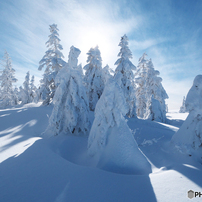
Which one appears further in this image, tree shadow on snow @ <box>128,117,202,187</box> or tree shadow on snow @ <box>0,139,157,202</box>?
tree shadow on snow @ <box>128,117,202,187</box>

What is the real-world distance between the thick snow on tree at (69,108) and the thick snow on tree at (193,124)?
6.58 metres

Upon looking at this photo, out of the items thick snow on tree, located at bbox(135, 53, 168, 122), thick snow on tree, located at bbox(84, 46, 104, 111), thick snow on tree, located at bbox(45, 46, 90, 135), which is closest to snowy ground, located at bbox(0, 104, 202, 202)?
thick snow on tree, located at bbox(45, 46, 90, 135)

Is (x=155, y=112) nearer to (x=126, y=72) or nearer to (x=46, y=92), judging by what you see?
(x=126, y=72)

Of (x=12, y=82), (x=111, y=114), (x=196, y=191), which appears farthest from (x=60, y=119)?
(x=12, y=82)

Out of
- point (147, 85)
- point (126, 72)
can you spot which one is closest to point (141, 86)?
point (147, 85)

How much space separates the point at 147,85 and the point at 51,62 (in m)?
19.3

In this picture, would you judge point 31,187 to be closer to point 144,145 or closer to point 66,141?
point 66,141

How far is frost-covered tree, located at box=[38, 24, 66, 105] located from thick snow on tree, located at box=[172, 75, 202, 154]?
16.6 m

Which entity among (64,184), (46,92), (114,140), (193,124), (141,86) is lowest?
(64,184)

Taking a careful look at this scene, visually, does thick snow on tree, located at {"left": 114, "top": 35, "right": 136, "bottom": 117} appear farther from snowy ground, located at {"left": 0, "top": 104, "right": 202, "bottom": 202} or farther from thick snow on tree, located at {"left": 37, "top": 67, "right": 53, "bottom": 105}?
snowy ground, located at {"left": 0, "top": 104, "right": 202, "bottom": 202}

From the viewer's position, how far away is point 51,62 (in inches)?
693

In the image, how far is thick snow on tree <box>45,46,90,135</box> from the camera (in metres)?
8.69

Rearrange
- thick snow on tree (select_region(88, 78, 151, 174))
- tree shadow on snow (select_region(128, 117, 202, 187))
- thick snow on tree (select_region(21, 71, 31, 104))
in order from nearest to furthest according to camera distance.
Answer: tree shadow on snow (select_region(128, 117, 202, 187))
thick snow on tree (select_region(88, 78, 151, 174))
thick snow on tree (select_region(21, 71, 31, 104))

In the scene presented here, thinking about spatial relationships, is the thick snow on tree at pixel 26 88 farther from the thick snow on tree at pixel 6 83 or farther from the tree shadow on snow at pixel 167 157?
the tree shadow on snow at pixel 167 157
